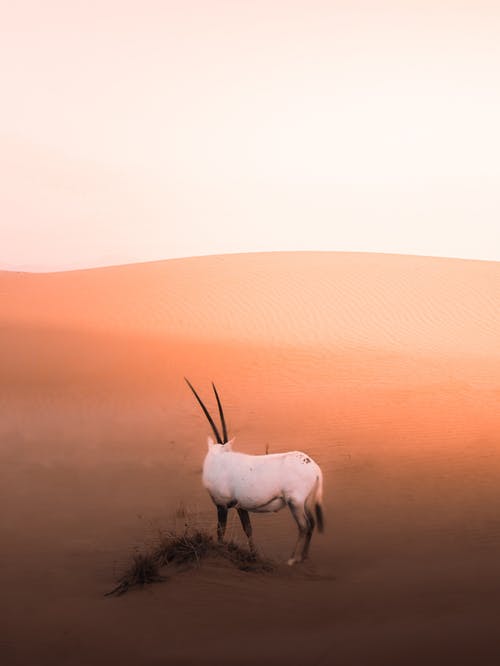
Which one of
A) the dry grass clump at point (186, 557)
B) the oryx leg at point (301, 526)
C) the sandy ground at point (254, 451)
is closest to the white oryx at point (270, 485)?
the oryx leg at point (301, 526)

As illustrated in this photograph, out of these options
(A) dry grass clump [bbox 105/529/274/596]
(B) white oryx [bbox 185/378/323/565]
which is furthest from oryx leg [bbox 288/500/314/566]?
(A) dry grass clump [bbox 105/529/274/596]

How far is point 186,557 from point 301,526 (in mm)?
1012

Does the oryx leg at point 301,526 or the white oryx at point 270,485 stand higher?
the white oryx at point 270,485

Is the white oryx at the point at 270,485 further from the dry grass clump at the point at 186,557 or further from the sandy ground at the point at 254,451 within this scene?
the sandy ground at the point at 254,451

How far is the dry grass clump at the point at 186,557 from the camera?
668cm

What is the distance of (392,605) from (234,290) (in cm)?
2864

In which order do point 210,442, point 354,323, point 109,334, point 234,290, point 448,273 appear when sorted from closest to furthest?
point 210,442, point 109,334, point 354,323, point 234,290, point 448,273

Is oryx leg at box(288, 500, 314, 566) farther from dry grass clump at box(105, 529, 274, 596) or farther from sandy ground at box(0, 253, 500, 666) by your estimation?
dry grass clump at box(105, 529, 274, 596)

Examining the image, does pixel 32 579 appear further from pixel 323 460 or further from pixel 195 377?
pixel 195 377

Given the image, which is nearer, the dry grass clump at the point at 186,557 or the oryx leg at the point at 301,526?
the dry grass clump at the point at 186,557

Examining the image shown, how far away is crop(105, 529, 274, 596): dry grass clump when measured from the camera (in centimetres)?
668

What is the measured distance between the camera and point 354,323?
2894 centimetres

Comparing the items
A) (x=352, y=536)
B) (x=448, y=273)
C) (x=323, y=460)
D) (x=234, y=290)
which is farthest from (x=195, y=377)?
(x=448, y=273)

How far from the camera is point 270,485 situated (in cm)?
717
